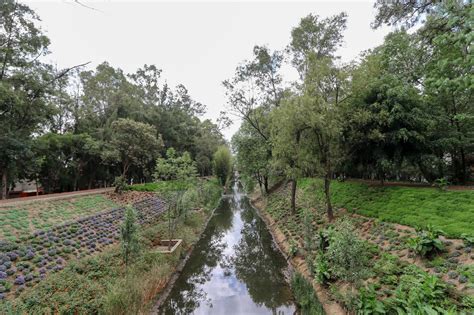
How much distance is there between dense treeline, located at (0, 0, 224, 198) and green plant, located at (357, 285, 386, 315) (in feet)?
23.9

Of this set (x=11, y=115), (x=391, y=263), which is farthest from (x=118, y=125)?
(x=391, y=263)

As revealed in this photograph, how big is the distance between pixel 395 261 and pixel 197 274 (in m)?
7.39

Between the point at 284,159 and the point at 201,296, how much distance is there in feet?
25.9

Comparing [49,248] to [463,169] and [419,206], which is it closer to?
[419,206]

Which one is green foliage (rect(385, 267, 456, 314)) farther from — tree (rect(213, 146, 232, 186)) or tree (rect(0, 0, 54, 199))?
tree (rect(213, 146, 232, 186))

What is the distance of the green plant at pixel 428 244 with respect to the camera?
18.6 ft

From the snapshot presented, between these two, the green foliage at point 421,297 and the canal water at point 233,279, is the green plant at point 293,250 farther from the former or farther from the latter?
the green foliage at point 421,297

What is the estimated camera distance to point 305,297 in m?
6.56

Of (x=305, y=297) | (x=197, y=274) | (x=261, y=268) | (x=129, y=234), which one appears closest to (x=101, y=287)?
(x=129, y=234)

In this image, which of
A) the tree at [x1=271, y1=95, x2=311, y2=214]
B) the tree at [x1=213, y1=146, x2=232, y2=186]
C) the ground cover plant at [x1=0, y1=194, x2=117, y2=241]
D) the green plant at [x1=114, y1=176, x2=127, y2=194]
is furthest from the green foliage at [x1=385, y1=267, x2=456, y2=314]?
the tree at [x1=213, y1=146, x2=232, y2=186]

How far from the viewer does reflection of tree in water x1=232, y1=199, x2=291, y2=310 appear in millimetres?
7684

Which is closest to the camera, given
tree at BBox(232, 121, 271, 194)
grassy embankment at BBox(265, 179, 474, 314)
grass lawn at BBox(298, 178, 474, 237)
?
grassy embankment at BBox(265, 179, 474, 314)

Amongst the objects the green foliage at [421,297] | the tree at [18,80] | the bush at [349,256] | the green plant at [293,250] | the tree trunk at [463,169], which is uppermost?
the tree at [18,80]

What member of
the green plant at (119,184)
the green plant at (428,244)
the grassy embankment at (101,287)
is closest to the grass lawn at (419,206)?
the green plant at (428,244)
